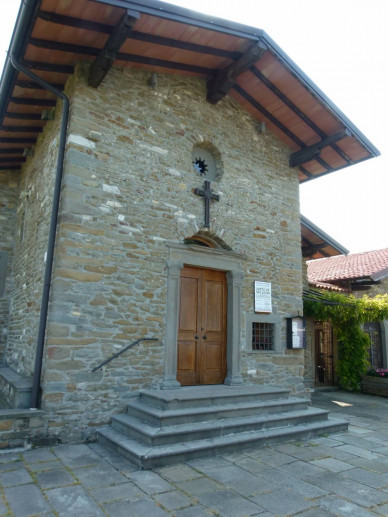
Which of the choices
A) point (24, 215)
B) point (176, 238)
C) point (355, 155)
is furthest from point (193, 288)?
point (355, 155)

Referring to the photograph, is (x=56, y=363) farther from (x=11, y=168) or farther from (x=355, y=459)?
(x=11, y=168)

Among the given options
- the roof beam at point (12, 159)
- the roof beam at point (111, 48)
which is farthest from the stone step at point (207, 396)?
the roof beam at point (12, 159)

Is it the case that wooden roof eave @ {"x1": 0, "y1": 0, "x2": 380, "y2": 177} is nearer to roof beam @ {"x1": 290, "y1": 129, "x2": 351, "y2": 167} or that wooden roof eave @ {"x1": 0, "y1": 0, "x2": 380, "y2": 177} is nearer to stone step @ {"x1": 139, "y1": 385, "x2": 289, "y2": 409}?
roof beam @ {"x1": 290, "y1": 129, "x2": 351, "y2": 167}

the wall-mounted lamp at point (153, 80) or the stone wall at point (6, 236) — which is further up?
the wall-mounted lamp at point (153, 80)

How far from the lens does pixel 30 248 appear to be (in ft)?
23.0

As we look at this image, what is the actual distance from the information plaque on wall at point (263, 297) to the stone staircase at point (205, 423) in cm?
155

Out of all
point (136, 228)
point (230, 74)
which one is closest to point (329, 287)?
point (230, 74)

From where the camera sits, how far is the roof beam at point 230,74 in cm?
616

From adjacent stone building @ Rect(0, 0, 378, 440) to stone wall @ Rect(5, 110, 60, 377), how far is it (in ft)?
0.19

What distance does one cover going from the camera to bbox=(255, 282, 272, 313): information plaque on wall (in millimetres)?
7095

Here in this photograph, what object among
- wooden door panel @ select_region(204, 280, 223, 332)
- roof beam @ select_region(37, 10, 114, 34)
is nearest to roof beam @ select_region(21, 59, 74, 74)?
roof beam @ select_region(37, 10, 114, 34)

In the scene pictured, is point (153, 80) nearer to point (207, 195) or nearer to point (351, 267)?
point (207, 195)

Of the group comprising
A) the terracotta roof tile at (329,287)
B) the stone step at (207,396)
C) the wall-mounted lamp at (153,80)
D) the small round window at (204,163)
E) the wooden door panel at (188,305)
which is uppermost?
the wall-mounted lamp at (153,80)

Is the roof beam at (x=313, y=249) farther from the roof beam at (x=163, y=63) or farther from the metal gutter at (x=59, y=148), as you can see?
the metal gutter at (x=59, y=148)
